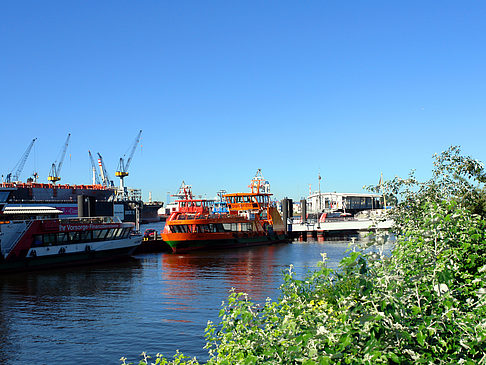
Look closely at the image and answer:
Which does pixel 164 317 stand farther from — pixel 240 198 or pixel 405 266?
pixel 240 198

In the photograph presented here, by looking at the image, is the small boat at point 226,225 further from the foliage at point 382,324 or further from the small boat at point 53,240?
the foliage at point 382,324

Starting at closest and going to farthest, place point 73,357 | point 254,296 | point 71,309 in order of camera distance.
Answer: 1. point 73,357
2. point 71,309
3. point 254,296

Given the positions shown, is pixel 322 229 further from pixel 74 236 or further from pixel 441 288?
pixel 441 288

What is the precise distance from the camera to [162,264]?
51.5 m

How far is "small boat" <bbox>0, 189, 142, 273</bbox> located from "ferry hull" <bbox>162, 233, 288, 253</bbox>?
8.54 metres

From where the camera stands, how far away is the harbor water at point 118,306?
20969 millimetres

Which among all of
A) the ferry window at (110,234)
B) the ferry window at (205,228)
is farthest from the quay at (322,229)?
the ferry window at (110,234)

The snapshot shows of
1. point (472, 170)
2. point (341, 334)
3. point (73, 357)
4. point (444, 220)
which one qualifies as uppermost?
point (472, 170)

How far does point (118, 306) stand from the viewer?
29406 mm

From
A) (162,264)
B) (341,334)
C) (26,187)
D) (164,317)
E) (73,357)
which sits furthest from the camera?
(26,187)

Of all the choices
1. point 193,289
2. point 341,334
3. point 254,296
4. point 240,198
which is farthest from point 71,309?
point 240,198

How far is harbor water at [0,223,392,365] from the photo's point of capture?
21.0 meters

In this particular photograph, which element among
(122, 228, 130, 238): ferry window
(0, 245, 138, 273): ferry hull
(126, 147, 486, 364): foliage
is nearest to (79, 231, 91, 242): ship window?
(0, 245, 138, 273): ferry hull

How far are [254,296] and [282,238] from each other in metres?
52.4
